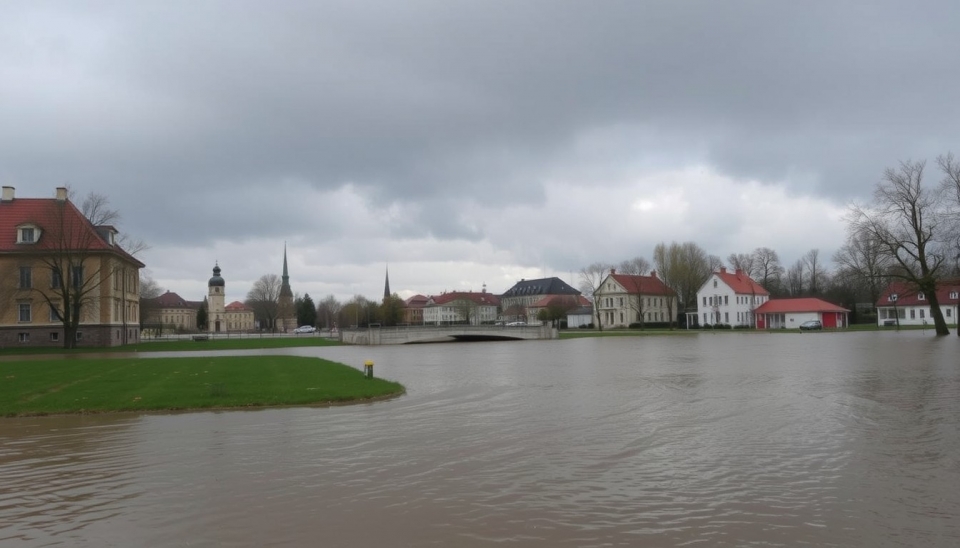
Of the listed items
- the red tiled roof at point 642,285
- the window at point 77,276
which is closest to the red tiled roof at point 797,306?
the red tiled roof at point 642,285

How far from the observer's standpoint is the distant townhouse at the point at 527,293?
175 metres

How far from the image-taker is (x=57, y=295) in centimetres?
5759

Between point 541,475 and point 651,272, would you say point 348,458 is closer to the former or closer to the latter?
point 541,475

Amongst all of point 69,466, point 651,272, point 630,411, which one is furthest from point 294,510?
point 651,272

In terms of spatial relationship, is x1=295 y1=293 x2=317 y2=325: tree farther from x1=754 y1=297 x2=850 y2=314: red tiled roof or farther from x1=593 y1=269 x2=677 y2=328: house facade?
x1=754 y1=297 x2=850 y2=314: red tiled roof

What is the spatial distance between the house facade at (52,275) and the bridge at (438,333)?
25.2 meters

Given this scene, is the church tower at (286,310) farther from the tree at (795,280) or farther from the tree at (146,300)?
the tree at (795,280)

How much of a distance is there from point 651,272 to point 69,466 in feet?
422

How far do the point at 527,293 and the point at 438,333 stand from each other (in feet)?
364

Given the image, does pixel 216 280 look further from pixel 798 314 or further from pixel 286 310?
pixel 798 314

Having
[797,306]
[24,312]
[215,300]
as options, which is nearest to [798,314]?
[797,306]

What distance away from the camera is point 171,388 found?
73.6ft

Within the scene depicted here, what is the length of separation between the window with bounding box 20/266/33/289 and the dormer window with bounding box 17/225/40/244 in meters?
2.22

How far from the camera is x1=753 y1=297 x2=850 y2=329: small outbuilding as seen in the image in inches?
4006
